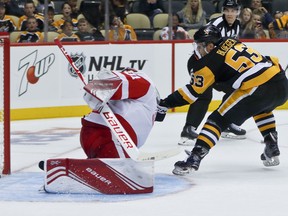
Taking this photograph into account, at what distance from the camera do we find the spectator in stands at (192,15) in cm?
986

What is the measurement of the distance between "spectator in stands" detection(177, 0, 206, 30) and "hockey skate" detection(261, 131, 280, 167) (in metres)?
3.85

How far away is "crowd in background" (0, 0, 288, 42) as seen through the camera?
29.9 ft

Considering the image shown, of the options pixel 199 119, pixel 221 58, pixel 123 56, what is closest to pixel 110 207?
pixel 221 58

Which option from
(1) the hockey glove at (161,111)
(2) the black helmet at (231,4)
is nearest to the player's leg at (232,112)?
(1) the hockey glove at (161,111)

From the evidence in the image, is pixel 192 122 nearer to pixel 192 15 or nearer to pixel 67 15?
pixel 67 15

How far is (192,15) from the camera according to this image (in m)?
9.89

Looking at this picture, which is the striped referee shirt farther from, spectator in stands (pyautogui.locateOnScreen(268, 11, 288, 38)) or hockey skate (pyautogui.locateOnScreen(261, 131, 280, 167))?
spectator in stands (pyautogui.locateOnScreen(268, 11, 288, 38))

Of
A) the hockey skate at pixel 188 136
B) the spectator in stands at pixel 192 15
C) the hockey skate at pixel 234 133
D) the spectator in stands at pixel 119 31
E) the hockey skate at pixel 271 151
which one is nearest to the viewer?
the hockey skate at pixel 271 151

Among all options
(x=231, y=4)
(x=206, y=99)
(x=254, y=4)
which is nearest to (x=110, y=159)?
(x=206, y=99)

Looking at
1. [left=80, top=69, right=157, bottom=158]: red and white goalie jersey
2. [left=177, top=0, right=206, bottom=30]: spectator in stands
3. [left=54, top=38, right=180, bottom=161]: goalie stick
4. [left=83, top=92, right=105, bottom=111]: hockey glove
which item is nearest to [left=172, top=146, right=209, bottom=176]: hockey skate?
[left=80, top=69, right=157, bottom=158]: red and white goalie jersey

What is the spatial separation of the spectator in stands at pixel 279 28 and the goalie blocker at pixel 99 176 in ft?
17.0

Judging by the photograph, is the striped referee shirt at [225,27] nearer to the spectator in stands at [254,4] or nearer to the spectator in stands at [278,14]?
the spectator in stands at [254,4]

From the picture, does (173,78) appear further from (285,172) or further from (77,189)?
(77,189)

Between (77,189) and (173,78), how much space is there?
4.56 m
